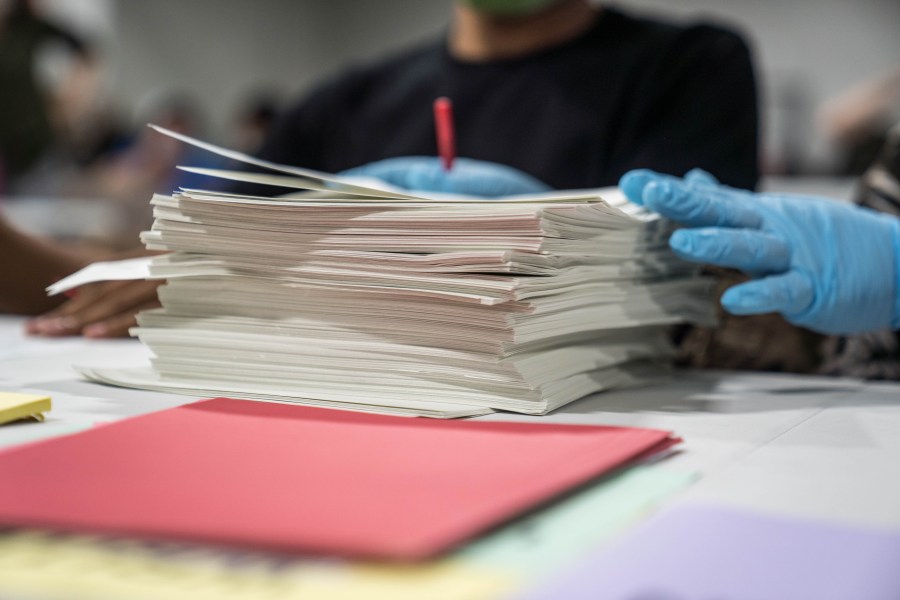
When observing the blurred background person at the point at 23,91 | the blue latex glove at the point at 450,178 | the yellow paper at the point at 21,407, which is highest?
the blurred background person at the point at 23,91

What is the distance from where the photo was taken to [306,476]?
0.46 metres

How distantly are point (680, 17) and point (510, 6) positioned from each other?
21.8 ft

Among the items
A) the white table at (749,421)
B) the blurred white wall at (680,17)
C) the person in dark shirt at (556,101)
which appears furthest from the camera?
the blurred white wall at (680,17)

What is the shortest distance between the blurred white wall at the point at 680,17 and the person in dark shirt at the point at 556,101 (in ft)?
18.1

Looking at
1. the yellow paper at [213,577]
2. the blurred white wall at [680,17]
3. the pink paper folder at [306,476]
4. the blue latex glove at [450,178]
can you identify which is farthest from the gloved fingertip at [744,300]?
the blurred white wall at [680,17]

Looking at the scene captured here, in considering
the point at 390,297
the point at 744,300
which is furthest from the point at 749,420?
the point at 390,297

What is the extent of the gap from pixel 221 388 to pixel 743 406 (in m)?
0.39

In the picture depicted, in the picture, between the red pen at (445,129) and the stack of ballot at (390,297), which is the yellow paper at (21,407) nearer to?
the stack of ballot at (390,297)

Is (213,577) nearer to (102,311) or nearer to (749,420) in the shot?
(749,420)

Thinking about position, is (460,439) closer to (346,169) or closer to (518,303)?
(518,303)

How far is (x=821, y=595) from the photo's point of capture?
35cm

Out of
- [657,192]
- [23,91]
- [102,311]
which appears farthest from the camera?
[23,91]

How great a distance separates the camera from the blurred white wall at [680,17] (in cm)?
712

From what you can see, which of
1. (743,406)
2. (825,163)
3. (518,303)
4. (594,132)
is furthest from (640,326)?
(825,163)
